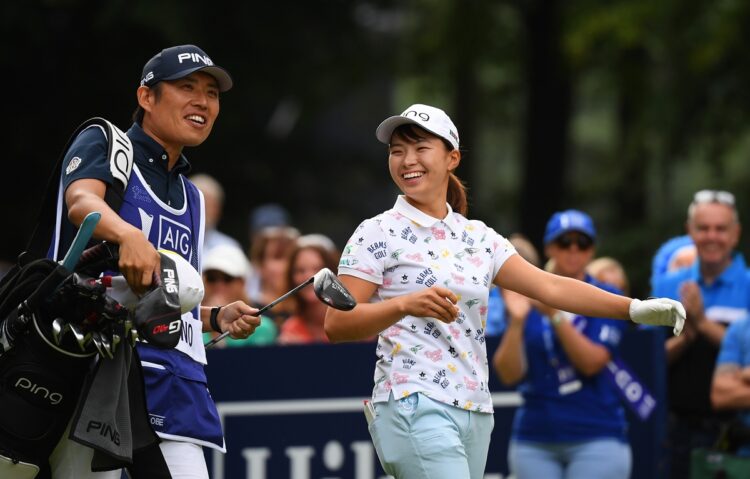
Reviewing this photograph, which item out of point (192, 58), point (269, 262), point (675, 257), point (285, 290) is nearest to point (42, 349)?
point (192, 58)

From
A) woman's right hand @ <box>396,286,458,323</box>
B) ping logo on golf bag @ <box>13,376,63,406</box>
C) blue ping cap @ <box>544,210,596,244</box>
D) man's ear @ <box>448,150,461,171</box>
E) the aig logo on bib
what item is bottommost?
ping logo on golf bag @ <box>13,376,63,406</box>

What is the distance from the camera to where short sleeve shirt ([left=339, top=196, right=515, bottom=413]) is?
5.54 meters

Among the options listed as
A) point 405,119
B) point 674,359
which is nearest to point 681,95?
point 674,359

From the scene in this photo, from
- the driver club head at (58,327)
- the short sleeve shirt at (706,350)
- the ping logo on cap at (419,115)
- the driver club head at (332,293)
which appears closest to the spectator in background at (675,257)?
the short sleeve shirt at (706,350)

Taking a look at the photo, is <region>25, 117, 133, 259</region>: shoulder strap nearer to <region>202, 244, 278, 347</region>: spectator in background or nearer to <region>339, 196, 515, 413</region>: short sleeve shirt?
<region>339, 196, 515, 413</region>: short sleeve shirt

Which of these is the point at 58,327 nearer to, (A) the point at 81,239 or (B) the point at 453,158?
(A) the point at 81,239

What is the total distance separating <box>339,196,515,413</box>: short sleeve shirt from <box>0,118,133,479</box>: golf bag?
1.01 metres

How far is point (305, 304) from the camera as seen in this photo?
30.8 ft

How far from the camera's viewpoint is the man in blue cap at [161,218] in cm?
501

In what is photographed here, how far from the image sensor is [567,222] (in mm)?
8555

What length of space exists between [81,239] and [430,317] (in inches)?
51.1

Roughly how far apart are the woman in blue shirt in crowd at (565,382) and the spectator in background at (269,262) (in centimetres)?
245

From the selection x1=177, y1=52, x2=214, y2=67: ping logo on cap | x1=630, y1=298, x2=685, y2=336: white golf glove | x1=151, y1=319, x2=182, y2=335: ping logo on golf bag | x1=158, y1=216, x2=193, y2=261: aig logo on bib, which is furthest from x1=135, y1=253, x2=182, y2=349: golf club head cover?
x1=630, y1=298, x2=685, y2=336: white golf glove

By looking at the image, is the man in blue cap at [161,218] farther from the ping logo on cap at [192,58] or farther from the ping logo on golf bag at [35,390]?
the ping logo on golf bag at [35,390]
